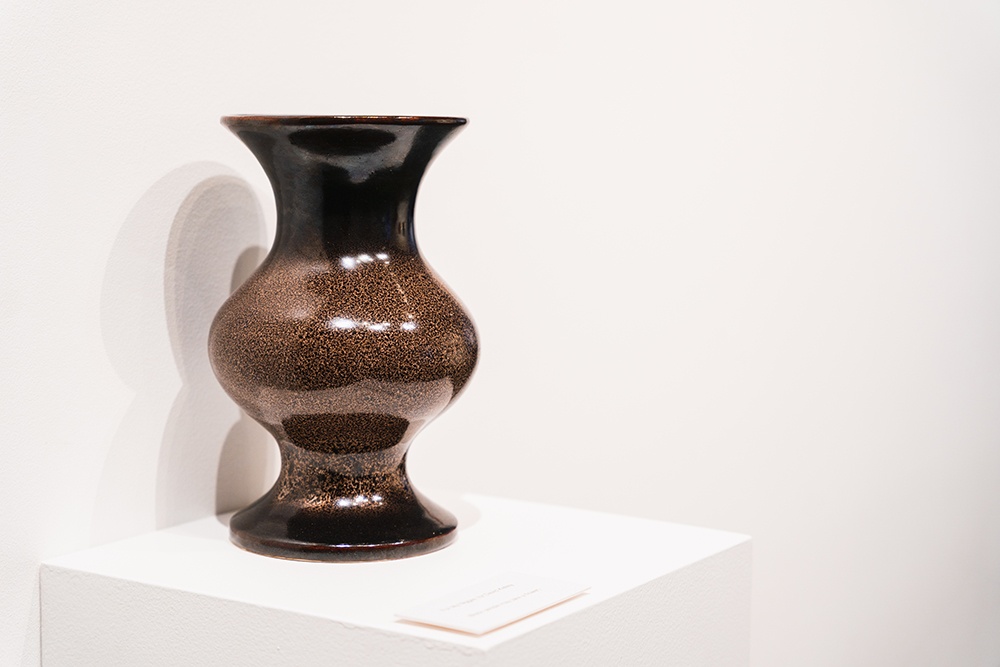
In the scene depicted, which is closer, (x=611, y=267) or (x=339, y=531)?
(x=339, y=531)

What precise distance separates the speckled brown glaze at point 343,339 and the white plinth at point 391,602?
0.14 feet

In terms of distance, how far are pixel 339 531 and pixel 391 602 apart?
0.13 m

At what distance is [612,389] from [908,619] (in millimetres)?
1338

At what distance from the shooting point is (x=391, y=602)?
92 cm

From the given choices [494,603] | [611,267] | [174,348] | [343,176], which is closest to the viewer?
[494,603]

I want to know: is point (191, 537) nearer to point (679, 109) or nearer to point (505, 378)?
point (505, 378)

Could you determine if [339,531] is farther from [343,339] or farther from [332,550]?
[343,339]

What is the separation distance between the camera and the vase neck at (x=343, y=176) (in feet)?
3.24

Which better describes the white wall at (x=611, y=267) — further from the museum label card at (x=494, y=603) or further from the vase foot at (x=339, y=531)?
the museum label card at (x=494, y=603)

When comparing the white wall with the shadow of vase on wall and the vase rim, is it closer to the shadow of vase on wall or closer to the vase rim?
the shadow of vase on wall

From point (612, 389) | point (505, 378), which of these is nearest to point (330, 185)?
point (505, 378)

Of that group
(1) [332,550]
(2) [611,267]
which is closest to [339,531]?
(1) [332,550]

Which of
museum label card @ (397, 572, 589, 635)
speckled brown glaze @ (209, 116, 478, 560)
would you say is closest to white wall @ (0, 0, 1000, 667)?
speckled brown glaze @ (209, 116, 478, 560)

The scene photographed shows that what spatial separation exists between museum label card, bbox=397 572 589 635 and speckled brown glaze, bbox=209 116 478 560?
0.12m
